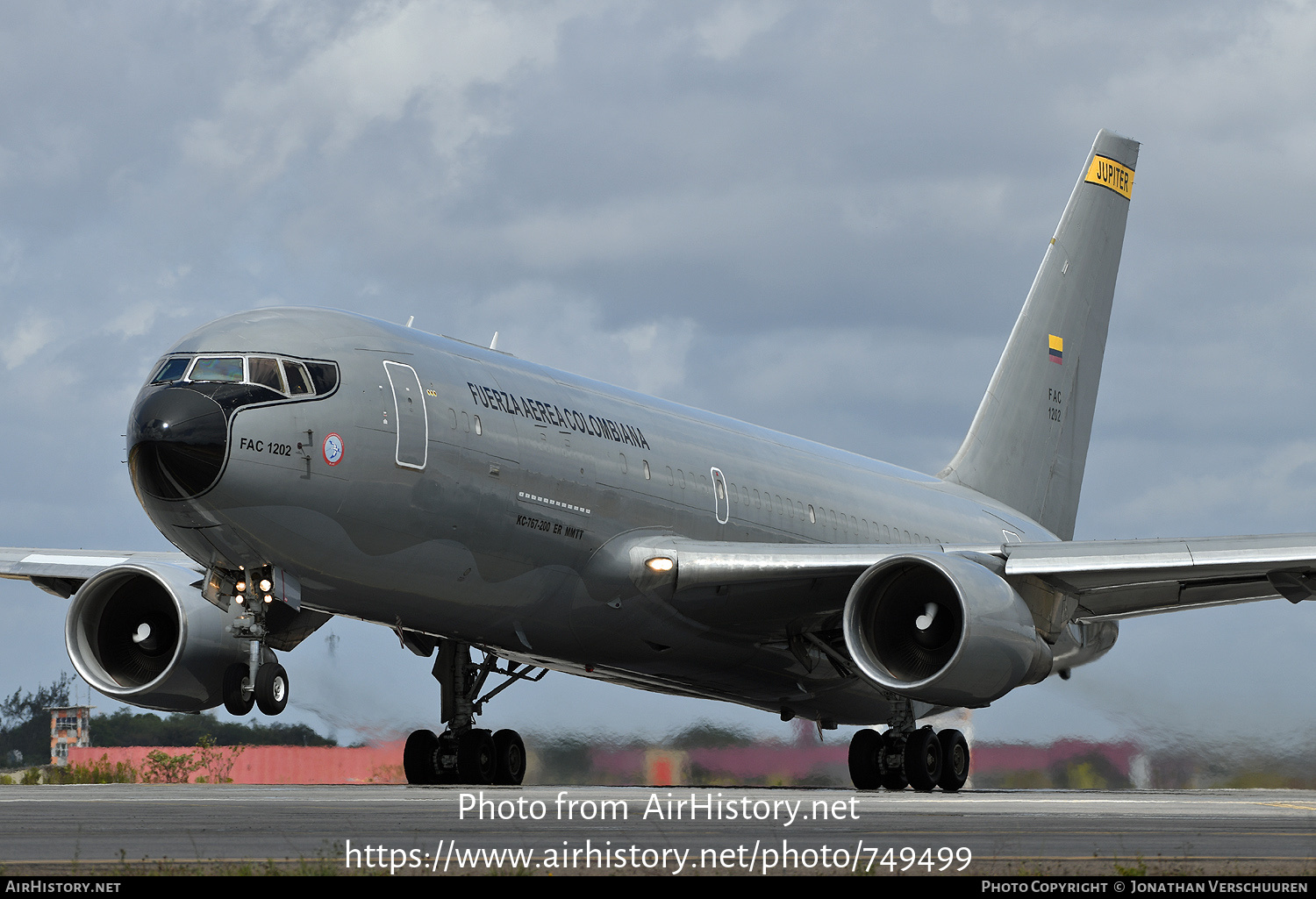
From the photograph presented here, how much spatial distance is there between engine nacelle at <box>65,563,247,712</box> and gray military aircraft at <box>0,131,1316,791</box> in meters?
0.03

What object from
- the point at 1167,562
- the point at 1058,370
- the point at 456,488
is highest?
the point at 1058,370

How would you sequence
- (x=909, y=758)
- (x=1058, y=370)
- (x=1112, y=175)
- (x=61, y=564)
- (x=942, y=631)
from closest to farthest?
1. (x=942, y=631)
2. (x=909, y=758)
3. (x=61, y=564)
4. (x=1058, y=370)
5. (x=1112, y=175)

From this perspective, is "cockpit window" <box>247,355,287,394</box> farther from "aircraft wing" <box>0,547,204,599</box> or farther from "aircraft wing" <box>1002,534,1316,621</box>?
"aircraft wing" <box>1002,534,1316,621</box>

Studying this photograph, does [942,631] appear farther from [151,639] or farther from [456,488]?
[151,639]

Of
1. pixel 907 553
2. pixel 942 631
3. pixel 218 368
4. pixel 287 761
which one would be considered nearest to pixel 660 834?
pixel 218 368

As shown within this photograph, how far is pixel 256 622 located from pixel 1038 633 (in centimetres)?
855

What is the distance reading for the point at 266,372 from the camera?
14430 millimetres

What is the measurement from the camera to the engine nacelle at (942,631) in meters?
15.6

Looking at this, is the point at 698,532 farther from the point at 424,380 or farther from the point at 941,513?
the point at 941,513

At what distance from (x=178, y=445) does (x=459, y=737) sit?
21.9 feet

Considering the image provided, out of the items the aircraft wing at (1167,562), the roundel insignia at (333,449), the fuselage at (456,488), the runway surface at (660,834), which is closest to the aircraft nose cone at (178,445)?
the fuselage at (456,488)

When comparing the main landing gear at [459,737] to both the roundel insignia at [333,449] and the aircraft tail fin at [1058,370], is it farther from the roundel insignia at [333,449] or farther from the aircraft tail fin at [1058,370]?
the aircraft tail fin at [1058,370]

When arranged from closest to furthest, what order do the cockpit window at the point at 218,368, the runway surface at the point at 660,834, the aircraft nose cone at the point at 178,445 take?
the runway surface at the point at 660,834, the aircraft nose cone at the point at 178,445, the cockpit window at the point at 218,368

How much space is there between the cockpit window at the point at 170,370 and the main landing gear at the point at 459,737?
5.52 metres
